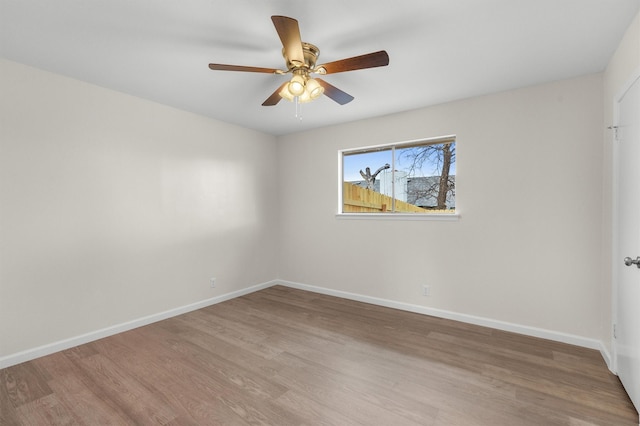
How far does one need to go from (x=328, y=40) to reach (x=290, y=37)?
53 centimetres

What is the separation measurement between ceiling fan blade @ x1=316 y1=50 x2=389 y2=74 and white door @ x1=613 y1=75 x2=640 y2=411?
155 cm

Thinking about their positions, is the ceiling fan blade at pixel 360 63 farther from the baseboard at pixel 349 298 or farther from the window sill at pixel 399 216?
the baseboard at pixel 349 298

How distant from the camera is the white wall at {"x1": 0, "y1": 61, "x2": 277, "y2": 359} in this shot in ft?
7.55

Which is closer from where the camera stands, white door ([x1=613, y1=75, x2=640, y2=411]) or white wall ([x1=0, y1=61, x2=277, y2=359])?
white door ([x1=613, y1=75, x2=640, y2=411])

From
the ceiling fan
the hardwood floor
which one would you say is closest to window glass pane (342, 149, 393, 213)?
Answer: the hardwood floor

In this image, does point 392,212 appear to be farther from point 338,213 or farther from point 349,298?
point 349,298

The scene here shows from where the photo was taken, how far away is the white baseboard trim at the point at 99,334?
7.52ft

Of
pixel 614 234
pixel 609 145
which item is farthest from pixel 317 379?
pixel 609 145

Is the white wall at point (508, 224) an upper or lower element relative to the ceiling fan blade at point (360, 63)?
lower

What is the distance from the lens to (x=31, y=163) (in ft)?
7.75

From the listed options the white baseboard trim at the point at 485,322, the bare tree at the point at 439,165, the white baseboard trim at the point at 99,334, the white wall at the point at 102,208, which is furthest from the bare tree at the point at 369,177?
the white baseboard trim at the point at 99,334

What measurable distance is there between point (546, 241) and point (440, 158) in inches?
53.3

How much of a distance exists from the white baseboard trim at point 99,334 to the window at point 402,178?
2.23 metres

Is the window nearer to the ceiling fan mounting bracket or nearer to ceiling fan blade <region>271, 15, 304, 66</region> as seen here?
the ceiling fan mounting bracket
